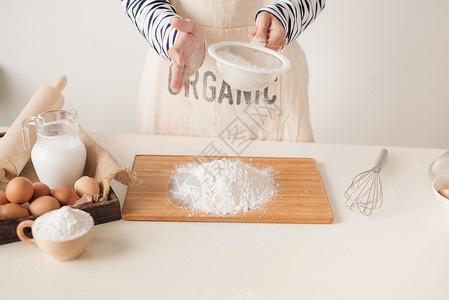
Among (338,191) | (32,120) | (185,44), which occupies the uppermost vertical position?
(185,44)

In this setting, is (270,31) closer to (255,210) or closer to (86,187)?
(255,210)

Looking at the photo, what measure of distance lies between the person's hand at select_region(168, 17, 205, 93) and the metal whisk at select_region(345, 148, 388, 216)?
1.50 feet

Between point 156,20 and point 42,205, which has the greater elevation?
point 156,20

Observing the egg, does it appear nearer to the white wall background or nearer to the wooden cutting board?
the wooden cutting board

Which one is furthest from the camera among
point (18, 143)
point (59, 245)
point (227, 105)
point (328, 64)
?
point (328, 64)

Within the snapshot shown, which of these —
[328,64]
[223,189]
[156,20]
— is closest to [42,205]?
[223,189]

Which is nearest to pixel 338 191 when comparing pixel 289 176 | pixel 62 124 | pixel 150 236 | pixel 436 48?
pixel 289 176

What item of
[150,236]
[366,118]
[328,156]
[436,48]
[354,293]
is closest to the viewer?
[354,293]

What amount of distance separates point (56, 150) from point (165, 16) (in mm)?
416

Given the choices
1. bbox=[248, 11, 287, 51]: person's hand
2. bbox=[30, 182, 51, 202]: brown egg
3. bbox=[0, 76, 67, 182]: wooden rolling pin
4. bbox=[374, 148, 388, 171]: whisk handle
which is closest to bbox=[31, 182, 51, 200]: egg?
bbox=[30, 182, 51, 202]: brown egg

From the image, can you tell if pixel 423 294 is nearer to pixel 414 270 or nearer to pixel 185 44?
pixel 414 270

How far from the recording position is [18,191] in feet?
2.64

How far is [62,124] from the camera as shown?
940 mm

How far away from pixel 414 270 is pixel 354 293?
0.46 feet
